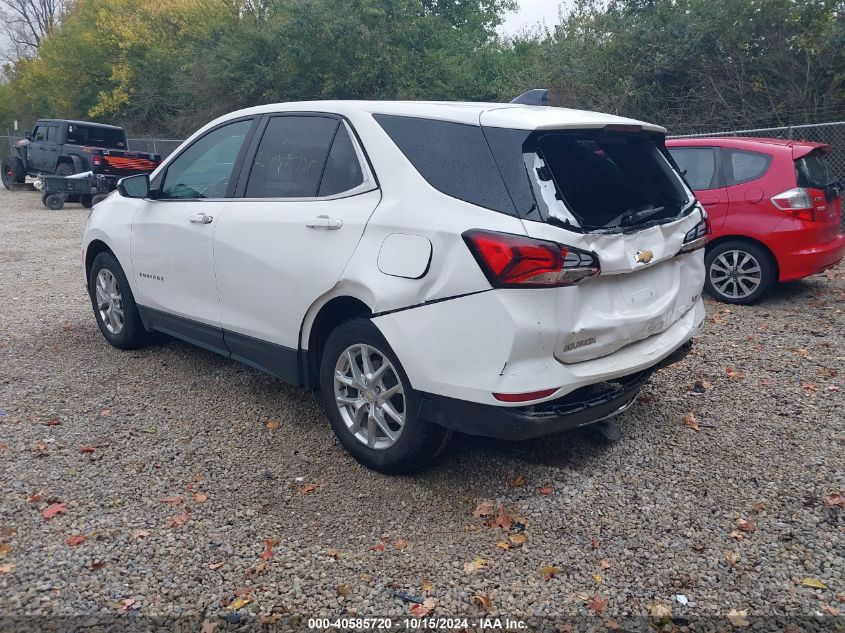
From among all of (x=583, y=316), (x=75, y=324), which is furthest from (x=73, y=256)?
(x=583, y=316)

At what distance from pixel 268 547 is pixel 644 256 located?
217cm

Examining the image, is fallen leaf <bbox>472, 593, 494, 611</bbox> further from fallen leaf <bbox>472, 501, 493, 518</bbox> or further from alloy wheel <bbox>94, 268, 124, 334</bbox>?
alloy wheel <bbox>94, 268, 124, 334</bbox>

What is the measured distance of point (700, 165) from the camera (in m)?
7.57

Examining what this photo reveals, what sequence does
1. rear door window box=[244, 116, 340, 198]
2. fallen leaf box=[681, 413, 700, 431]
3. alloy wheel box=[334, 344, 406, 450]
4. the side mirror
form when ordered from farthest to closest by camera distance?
the side mirror
fallen leaf box=[681, 413, 700, 431]
rear door window box=[244, 116, 340, 198]
alloy wheel box=[334, 344, 406, 450]

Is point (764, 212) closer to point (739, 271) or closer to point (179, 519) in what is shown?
point (739, 271)

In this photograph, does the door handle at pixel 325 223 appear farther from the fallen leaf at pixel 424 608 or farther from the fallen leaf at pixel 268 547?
the fallen leaf at pixel 424 608

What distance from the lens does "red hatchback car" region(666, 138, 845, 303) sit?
270 inches

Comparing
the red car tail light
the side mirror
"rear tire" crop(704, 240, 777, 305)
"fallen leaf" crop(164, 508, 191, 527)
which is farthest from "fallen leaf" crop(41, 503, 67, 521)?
"rear tire" crop(704, 240, 777, 305)

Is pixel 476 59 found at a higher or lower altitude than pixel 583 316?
higher

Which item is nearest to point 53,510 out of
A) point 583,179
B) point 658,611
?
point 658,611

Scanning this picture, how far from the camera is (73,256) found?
10.9m

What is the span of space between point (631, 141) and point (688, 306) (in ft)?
3.19

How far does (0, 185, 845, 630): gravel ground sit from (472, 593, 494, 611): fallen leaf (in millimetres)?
11

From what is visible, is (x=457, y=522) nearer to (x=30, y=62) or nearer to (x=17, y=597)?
(x=17, y=597)
